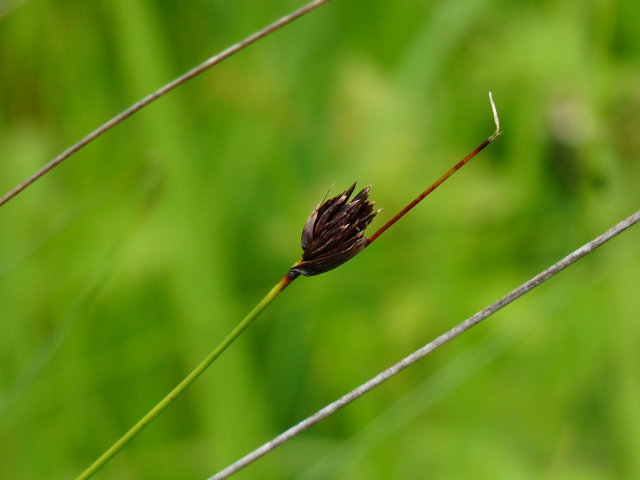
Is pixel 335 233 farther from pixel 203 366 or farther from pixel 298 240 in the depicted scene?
pixel 298 240

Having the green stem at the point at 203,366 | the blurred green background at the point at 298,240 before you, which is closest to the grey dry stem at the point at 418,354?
the green stem at the point at 203,366

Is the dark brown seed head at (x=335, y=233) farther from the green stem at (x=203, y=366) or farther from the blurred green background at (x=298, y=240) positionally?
the blurred green background at (x=298, y=240)

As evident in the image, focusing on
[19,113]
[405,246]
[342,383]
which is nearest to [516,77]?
[405,246]

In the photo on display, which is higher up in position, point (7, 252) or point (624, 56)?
point (7, 252)

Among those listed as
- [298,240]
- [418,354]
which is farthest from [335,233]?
[298,240]

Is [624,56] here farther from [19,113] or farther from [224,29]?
[19,113]

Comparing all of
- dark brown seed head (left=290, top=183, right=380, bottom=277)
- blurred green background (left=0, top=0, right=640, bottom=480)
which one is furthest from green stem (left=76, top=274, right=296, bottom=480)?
blurred green background (left=0, top=0, right=640, bottom=480)

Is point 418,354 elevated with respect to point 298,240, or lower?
lower
